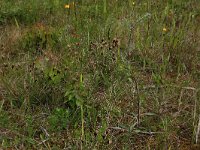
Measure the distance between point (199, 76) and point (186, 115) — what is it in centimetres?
53

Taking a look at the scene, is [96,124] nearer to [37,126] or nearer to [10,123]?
[37,126]

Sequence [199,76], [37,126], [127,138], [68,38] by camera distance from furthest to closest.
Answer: [68,38]
[199,76]
[37,126]
[127,138]

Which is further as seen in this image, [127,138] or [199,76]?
[199,76]

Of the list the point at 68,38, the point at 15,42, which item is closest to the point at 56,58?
the point at 68,38

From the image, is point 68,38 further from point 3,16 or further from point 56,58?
point 3,16

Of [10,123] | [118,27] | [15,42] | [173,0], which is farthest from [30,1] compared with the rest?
[10,123]

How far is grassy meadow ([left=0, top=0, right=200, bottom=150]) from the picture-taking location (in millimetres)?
2156

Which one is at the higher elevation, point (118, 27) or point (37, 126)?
point (118, 27)

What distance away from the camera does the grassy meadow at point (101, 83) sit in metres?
2.16

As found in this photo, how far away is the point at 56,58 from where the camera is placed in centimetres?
287

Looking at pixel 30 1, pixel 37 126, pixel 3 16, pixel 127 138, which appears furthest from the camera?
pixel 30 1

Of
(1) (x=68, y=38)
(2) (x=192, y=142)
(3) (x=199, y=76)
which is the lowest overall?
(2) (x=192, y=142)

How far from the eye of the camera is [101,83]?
2.59 metres

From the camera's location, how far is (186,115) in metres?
2.30
